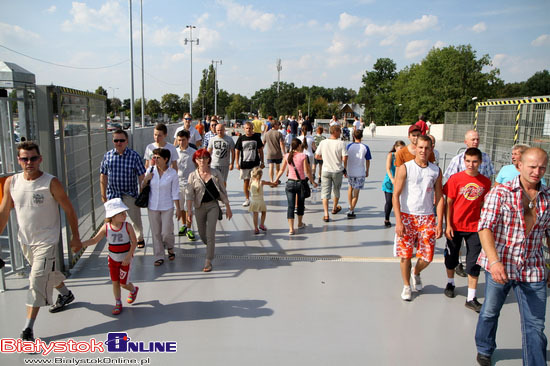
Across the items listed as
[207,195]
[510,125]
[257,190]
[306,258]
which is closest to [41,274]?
[207,195]

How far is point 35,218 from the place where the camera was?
362cm

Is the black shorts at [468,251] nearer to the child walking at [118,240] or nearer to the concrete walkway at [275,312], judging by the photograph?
the concrete walkway at [275,312]

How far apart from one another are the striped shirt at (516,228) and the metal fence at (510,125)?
→ 11.5ft

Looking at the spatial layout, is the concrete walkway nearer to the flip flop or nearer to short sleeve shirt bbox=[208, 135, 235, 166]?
the flip flop

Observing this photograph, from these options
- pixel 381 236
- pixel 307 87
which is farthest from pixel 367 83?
pixel 381 236

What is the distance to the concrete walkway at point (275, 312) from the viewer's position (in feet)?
11.2

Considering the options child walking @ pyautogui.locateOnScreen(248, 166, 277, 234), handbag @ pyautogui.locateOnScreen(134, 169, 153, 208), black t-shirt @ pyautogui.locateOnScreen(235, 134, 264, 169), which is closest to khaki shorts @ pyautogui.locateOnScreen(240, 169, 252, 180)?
black t-shirt @ pyautogui.locateOnScreen(235, 134, 264, 169)

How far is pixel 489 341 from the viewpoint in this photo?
3.23 m

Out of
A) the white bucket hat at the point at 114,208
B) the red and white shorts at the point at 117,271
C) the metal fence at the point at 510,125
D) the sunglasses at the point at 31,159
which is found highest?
the metal fence at the point at 510,125

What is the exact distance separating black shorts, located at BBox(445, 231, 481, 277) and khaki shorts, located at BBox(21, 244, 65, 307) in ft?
13.4

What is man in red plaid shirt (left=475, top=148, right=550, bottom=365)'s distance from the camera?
9.57 feet

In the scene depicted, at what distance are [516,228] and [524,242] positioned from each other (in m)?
0.12

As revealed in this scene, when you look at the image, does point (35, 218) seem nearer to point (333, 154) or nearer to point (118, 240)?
point (118, 240)

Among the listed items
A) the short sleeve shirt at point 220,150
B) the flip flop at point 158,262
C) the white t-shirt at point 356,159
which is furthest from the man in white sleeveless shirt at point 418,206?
the short sleeve shirt at point 220,150
